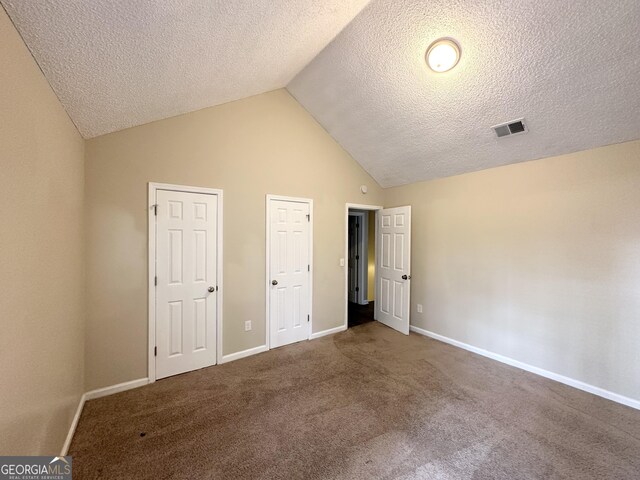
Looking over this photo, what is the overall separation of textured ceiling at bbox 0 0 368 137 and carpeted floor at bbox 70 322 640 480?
243cm

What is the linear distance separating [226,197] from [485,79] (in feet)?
9.19

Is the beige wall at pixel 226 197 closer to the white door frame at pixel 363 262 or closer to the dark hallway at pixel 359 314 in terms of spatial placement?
the dark hallway at pixel 359 314

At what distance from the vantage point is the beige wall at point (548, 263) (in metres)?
2.42

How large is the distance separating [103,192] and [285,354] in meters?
2.60

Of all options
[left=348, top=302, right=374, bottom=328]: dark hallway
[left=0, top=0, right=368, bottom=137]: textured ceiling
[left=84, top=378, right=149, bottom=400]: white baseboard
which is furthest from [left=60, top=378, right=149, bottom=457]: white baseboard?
[left=348, top=302, right=374, bottom=328]: dark hallway

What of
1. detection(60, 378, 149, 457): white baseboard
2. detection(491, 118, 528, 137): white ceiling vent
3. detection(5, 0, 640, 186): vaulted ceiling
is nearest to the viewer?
detection(5, 0, 640, 186): vaulted ceiling

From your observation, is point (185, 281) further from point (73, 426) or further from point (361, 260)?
point (361, 260)

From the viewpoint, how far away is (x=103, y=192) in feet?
8.01

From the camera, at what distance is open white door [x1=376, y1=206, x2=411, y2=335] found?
405 cm

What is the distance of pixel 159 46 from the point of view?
1669 millimetres

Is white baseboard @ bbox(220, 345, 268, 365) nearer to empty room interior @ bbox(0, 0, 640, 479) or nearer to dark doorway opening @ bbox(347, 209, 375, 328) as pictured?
empty room interior @ bbox(0, 0, 640, 479)

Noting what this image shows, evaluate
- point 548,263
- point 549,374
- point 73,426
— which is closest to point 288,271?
point 73,426

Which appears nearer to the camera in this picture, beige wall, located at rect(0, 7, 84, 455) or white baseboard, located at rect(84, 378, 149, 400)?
beige wall, located at rect(0, 7, 84, 455)

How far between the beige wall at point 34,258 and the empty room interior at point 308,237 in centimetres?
2
